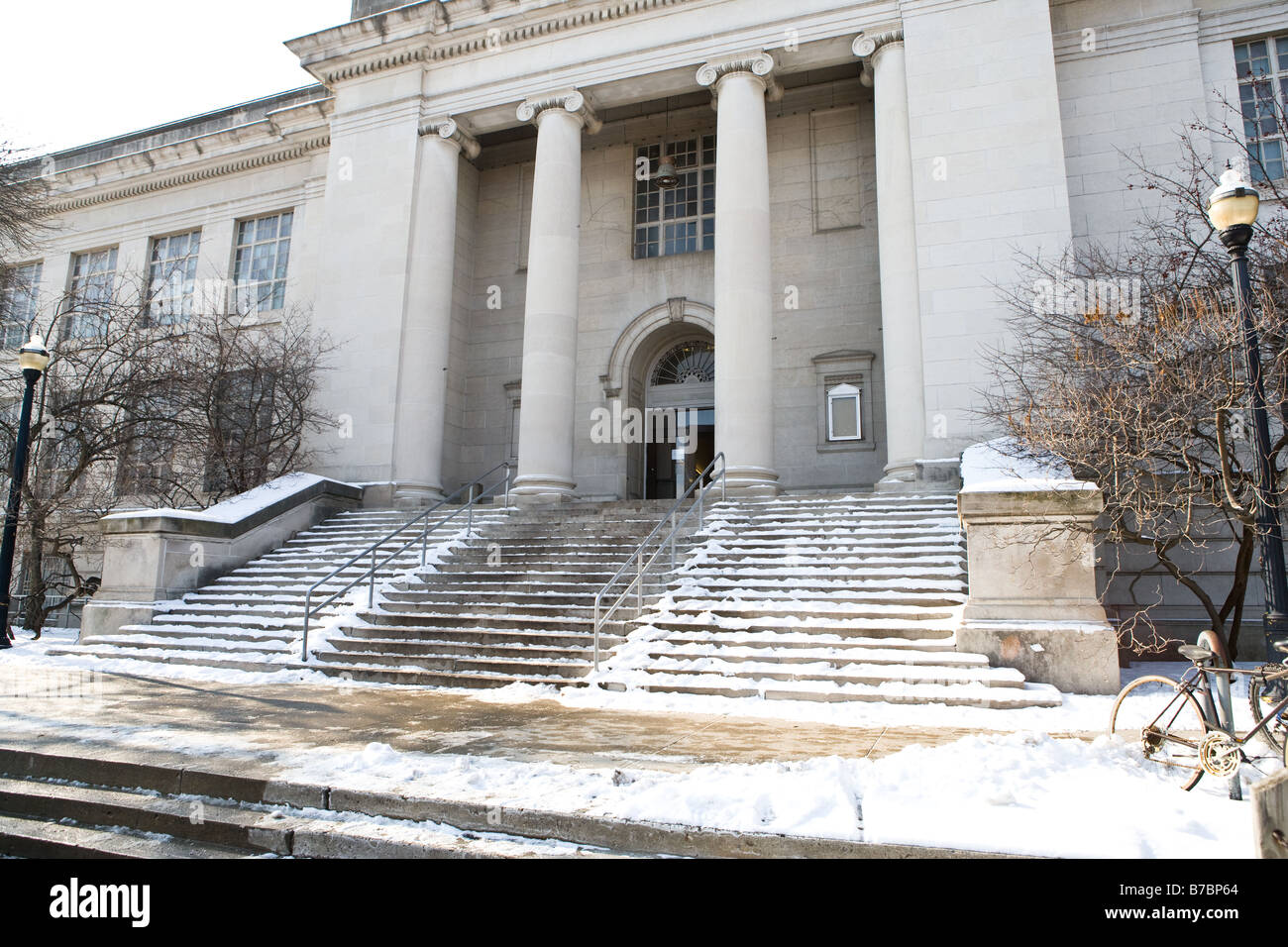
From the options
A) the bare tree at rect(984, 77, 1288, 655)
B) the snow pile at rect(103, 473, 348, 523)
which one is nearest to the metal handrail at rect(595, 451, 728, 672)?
the bare tree at rect(984, 77, 1288, 655)

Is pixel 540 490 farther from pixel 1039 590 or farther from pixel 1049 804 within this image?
pixel 1049 804

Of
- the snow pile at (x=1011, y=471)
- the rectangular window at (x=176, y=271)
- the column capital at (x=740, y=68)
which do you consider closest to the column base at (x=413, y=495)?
the column capital at (x=740, y=68)

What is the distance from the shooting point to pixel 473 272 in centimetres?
2269

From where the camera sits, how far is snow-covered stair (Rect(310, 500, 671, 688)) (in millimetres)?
9586

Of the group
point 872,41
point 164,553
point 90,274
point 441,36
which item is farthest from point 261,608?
point 90,274

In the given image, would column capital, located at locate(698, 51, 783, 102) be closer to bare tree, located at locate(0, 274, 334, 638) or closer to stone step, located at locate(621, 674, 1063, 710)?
bare tree, located at locate(0, 274, 334, 638)

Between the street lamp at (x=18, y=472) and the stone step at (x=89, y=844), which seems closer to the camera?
the stone step at (x=89, y=844)

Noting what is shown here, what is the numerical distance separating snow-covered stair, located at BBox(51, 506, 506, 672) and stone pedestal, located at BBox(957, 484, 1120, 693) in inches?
337

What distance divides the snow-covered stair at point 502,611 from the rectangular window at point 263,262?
1337 centimetres

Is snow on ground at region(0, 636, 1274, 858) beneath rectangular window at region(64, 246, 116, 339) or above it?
beneath

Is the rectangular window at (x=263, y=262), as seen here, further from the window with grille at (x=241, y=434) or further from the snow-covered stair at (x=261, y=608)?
the snow-covered stair at (x=261, y=608)

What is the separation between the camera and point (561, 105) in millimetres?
18516

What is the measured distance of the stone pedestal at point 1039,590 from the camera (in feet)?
26.3
